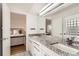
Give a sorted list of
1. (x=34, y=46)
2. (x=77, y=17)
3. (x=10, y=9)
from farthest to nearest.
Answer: (x=34, y=46), (x=10, y=9), (x=77, y=17)

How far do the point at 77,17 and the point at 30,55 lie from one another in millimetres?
1046

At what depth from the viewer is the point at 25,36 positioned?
1464mm

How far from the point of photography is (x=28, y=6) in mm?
1380

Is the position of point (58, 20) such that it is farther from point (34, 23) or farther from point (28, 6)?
point (28, 6)

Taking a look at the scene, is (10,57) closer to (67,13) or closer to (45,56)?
(45,56)

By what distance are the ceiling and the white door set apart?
0.35 feet

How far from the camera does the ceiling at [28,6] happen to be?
1340 millimetres

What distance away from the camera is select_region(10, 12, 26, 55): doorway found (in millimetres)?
1383

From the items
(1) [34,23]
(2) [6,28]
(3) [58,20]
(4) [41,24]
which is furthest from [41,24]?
(2) [6,28]

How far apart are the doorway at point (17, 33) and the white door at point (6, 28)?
0.05m

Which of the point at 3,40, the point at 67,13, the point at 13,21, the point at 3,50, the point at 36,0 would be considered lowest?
the point at 3,50

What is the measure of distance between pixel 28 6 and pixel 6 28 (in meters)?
0.56

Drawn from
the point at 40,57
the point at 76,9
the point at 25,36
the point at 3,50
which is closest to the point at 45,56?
the point at 40,57

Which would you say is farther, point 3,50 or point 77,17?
point 3,50
